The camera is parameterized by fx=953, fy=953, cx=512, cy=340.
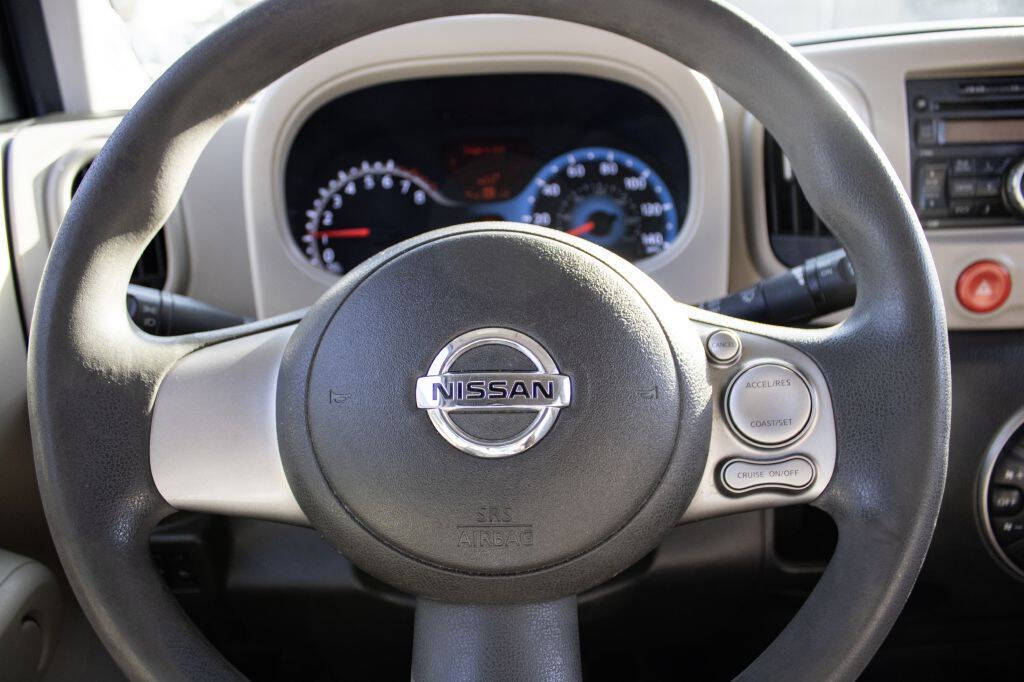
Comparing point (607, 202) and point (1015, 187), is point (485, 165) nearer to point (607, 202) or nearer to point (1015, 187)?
point (607, 202)

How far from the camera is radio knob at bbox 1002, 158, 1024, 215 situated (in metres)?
1.22

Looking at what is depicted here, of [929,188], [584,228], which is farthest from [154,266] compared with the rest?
[929,188]

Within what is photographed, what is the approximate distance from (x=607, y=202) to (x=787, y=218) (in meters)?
0.25

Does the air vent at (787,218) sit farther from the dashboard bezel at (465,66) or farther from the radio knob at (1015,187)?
the radio knob at (1015,187)

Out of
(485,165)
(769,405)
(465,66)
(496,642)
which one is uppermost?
(465,66)

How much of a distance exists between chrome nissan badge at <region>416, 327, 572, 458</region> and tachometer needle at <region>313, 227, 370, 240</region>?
70cm

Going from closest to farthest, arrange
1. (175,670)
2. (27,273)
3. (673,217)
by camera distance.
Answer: (175,670) → (27,273) → (673,217)

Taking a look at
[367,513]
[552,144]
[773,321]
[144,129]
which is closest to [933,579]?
[773,321]

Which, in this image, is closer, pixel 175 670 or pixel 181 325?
pixel 175 670

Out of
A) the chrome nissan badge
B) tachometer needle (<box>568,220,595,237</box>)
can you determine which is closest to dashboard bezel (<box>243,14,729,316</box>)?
tachometer needle (<box>568,220,595,237</box>)

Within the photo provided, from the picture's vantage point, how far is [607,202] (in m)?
1.37

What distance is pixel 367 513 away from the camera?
693 millimetres

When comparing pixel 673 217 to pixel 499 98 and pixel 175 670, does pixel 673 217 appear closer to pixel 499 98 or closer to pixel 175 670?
pixel 499 98

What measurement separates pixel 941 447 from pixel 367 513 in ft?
1.39
